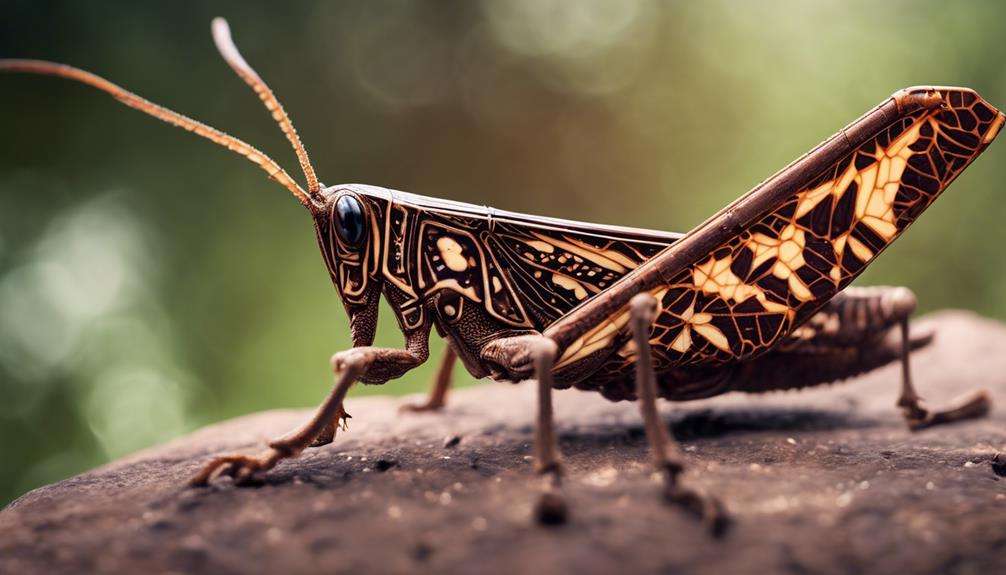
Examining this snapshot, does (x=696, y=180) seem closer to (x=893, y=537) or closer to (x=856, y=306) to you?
(x=856, y=306)

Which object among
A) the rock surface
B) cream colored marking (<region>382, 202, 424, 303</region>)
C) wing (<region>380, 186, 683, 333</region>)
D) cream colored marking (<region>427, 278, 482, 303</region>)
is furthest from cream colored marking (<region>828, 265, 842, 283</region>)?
cream colored marking (<region>382, 202, 424, 303</region>)

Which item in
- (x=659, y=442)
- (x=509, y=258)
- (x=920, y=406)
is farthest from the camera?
(x=920, y=406)

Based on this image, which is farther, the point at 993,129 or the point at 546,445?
the point at 993,129

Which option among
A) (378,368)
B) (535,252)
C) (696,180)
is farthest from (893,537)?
(696,180)

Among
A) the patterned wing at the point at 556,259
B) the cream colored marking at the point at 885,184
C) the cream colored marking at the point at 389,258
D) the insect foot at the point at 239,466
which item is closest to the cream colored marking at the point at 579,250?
the patterned wing at the point at 556,259

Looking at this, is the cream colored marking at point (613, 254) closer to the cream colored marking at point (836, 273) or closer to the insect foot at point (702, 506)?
the cream colored marking at point (836, 273)

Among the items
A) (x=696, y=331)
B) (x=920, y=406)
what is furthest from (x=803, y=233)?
(x=920, y=406)

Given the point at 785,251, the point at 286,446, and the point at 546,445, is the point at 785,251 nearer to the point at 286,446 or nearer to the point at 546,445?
the point at 546,445

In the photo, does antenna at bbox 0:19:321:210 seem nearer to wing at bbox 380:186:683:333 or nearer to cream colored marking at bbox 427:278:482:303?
wing at bbox 380:186:683:333
